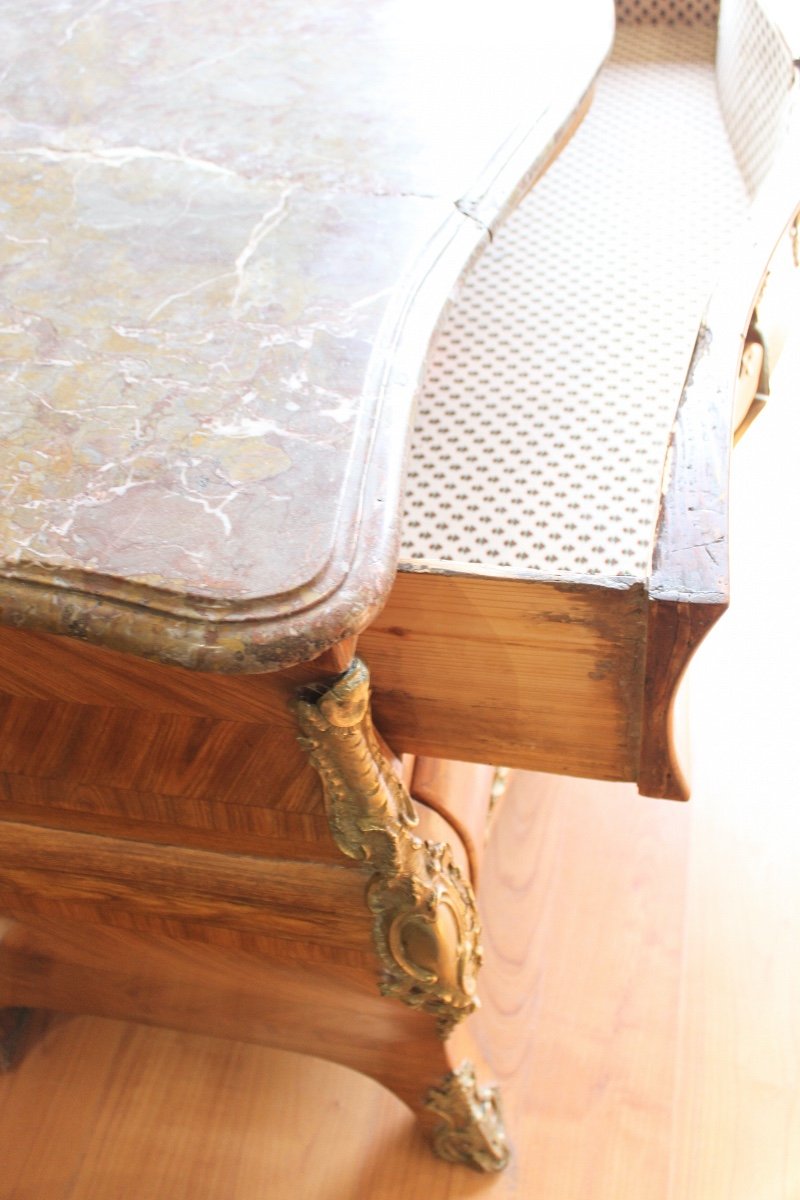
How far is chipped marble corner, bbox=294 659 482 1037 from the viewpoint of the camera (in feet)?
2.09

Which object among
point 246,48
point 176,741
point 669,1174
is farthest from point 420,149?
point 669,1174

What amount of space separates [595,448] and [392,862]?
1.14 feet

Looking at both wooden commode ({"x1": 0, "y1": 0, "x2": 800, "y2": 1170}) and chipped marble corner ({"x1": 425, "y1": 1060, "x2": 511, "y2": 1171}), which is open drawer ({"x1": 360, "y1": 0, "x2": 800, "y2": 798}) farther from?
chipped marble corner ({"x1": 425, "y1": 1060, "x2": 511, "y2": 1171})

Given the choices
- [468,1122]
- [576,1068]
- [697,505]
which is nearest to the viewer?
[697,505]

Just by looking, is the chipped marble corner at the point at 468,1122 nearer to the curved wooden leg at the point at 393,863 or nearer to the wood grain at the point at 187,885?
the curved wooden leg at the point at 393,863

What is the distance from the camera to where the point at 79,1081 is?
114 centimetres

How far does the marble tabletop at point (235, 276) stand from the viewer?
1.80 ft

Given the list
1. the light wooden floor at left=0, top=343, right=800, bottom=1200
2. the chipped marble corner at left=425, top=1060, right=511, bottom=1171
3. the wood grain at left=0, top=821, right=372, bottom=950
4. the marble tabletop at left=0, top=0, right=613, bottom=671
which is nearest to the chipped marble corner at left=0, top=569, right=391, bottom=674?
the marble tabletop at left=0, top=0, right=613, bottom=671

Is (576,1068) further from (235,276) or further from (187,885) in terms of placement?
(235,276)

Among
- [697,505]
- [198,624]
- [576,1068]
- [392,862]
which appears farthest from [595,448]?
[576,1068]

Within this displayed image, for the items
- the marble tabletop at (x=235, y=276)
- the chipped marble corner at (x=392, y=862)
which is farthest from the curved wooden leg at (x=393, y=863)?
the marble tabletop at (x=235, y=276)

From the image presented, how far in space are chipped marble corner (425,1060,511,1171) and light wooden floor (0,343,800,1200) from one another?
2 cm

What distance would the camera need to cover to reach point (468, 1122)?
100 cm

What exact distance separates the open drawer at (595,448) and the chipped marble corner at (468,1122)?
0.33m
